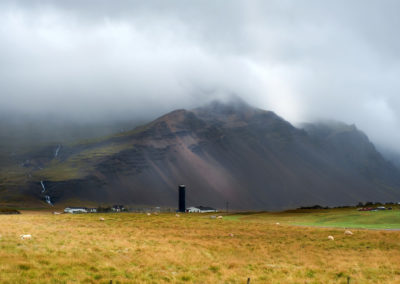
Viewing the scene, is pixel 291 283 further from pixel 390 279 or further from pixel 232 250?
pixel 232 250

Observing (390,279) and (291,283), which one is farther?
(390,279)

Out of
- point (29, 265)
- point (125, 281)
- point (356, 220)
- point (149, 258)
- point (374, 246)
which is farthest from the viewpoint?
point (356, 220)

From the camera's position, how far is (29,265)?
86.9ft

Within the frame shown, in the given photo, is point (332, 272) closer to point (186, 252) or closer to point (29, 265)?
point (186, 252)

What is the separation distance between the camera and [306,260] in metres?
36.6

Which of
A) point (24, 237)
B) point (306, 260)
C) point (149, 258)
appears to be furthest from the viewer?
point (24, 237)

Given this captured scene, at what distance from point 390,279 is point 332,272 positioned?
4.08 metres

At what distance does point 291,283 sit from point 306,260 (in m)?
A: 11.9

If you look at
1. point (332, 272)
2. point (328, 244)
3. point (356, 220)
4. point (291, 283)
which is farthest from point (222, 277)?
point (356, 220)

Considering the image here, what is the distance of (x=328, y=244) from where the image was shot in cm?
4872

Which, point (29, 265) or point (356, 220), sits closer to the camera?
point (29, 265)

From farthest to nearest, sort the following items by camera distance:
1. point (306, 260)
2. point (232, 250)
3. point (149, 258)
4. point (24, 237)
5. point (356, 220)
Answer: point (356, 220) < point (232, 250) < point (24, 237) < point (306, 260) < point (149, 258)

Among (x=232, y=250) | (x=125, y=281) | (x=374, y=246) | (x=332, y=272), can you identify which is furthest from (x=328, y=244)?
(x=125, y=281)

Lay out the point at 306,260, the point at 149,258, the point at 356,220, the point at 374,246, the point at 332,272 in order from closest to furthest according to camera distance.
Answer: the point at 332,272 < the point at 149,258 < the point at 306,260 < the point at 374,246 < the point at 356,220
